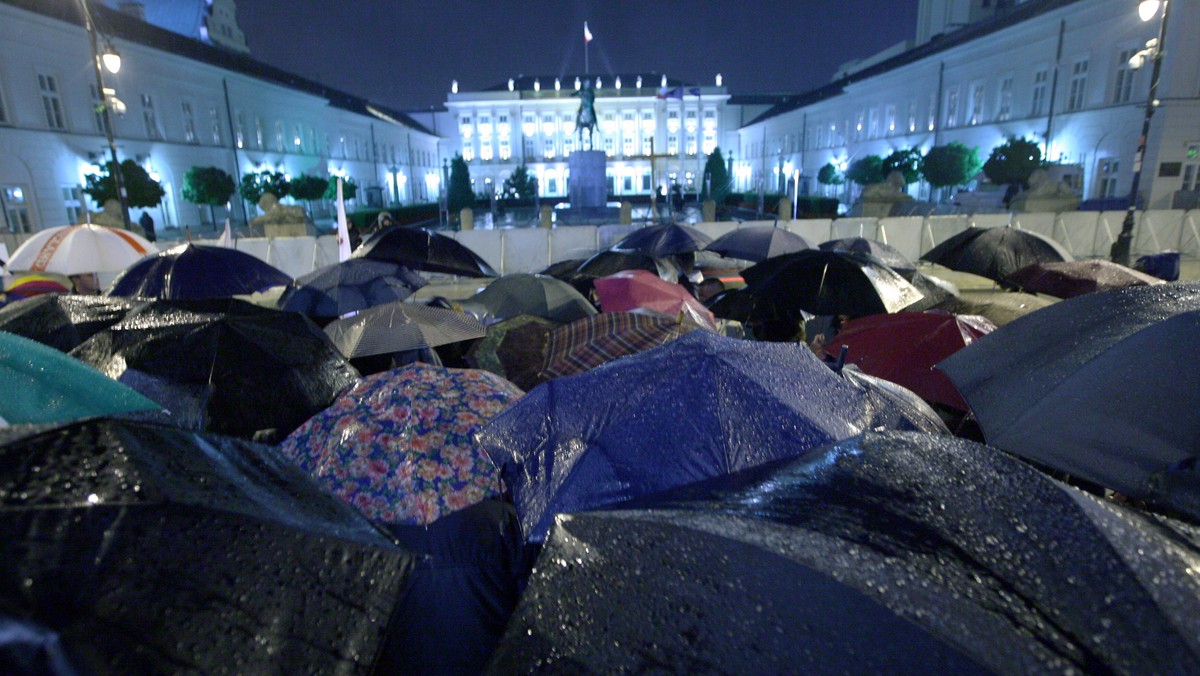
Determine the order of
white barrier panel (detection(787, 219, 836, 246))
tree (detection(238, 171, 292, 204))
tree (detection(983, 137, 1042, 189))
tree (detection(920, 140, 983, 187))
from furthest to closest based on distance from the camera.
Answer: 1. tree (detection(238, 171, 292, 204))
2. tree (detection(920, 140, 983, 187))
3. tree (detection(983, 137, 1042, 189))
4. white barrier panel (detection(787, 219, 836, 246))

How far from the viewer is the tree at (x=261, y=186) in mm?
33219

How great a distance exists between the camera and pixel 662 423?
2.58 m

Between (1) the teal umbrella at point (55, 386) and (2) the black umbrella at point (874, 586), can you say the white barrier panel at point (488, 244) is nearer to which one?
(1) the teal umbrella at point (55, 386)

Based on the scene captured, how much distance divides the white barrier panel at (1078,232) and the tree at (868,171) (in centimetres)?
2043

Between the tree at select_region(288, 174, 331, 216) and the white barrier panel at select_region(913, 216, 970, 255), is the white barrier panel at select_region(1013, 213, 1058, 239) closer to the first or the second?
the white barrier panel at select_region(913, 216, 970, 255)

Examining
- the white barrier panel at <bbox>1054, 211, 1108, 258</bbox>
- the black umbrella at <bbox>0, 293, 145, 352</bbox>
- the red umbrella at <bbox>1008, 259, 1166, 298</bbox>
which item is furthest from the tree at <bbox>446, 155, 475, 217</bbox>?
the black umbrella at <bbox>0, 293, 145, 352</bbox>

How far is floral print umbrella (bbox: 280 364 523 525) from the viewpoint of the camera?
284 centimetres

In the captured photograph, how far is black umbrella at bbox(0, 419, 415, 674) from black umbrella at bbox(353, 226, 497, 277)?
7325mm

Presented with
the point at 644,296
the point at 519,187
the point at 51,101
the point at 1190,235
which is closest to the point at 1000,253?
the point at 644,296

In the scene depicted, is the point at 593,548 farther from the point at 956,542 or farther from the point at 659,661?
the point at 956,542

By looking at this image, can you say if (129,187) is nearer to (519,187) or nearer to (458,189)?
(458,189)

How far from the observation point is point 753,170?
2805 inches

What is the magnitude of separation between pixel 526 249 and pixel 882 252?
910cm

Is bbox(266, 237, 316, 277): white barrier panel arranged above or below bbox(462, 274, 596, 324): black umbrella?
below
